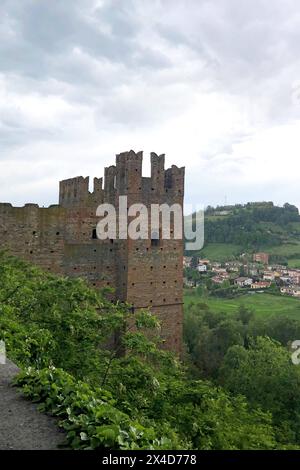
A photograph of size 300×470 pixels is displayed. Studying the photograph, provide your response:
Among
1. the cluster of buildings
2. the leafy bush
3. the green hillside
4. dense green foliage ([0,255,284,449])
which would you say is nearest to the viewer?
the leafy bush

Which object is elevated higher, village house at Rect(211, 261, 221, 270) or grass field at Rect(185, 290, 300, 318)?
village house at Rect(211, 261, 221, 270)

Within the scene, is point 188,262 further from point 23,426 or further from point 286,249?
point 23,426

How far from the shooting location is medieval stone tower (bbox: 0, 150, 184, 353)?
82.1 ft

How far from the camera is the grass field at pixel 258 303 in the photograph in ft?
222

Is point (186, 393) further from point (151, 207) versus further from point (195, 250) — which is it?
Answer: point (195, 250)

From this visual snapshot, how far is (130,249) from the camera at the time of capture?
25281 millimetres

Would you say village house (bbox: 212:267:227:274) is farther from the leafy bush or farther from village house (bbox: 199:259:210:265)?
the leafy bush

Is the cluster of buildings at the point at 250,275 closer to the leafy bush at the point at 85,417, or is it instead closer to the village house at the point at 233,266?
the village house at the point at 233,266

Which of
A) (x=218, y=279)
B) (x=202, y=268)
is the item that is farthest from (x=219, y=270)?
(x=218, y=279)

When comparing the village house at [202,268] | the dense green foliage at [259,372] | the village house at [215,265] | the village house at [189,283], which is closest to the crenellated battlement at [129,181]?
the dense green foliage at [259,372]

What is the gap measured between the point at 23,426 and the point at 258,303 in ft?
244

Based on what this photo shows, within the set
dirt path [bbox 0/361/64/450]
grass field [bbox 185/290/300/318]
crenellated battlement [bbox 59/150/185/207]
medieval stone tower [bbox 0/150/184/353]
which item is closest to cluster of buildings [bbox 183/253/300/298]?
grass field [bbox 185/290/300/318]

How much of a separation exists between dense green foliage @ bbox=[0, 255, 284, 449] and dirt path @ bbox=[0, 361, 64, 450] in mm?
174

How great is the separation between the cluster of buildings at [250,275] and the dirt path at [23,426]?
269 ft
